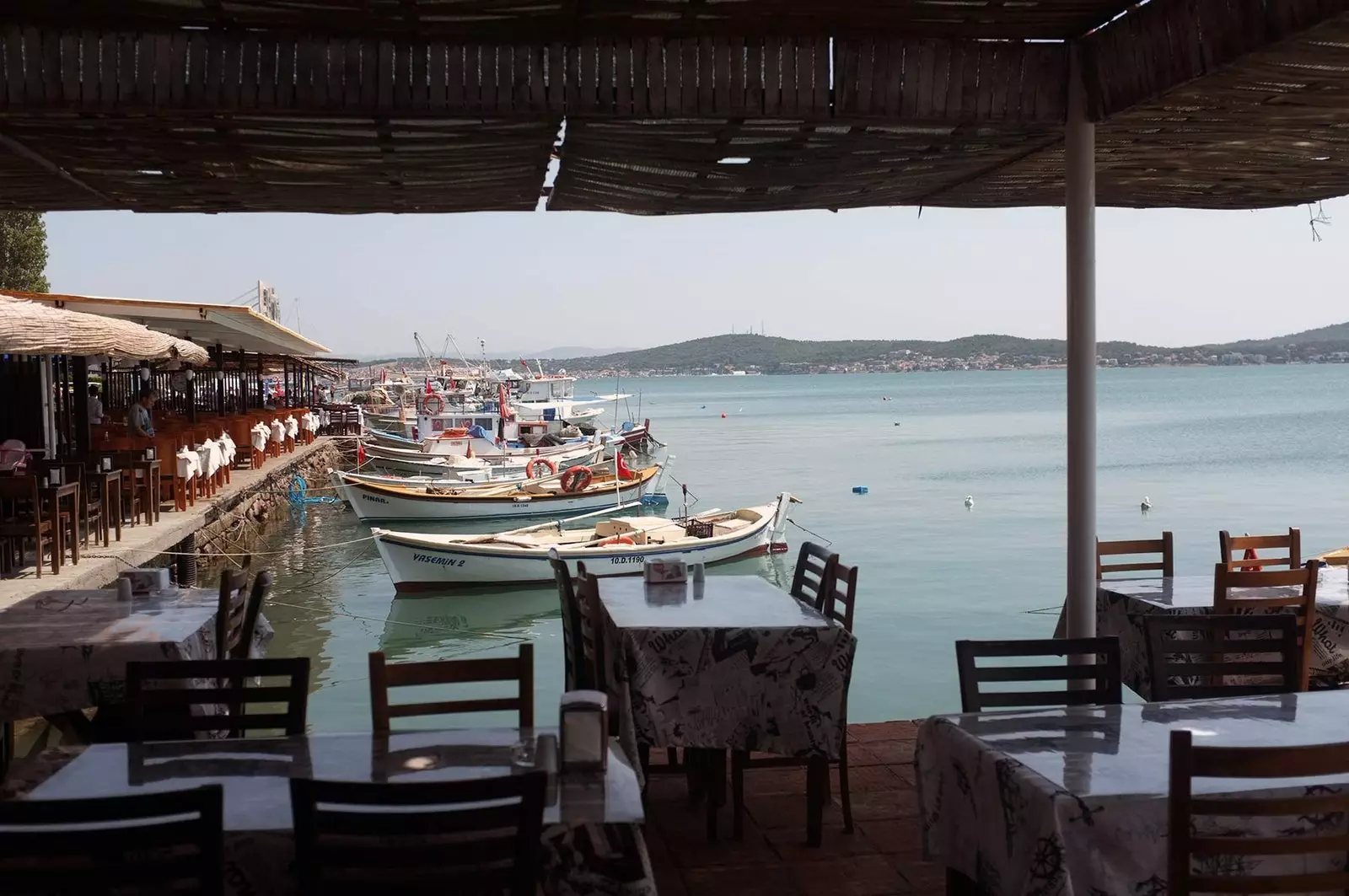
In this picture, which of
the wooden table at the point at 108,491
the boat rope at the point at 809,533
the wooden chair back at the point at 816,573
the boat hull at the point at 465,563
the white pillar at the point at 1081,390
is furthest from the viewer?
the boat rope at the point at 809,533

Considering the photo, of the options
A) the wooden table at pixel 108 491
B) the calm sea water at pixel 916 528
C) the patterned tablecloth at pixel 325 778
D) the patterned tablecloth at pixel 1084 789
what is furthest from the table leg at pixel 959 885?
the wooden table at pixel 108 491

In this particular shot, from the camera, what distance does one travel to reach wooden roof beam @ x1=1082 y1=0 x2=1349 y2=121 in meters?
3.20

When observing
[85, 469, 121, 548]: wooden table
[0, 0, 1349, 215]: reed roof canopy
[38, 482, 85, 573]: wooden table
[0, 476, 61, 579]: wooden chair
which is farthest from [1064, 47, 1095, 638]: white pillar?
[85, 469, 121, 548]: wooden table

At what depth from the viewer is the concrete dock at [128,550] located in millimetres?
9211

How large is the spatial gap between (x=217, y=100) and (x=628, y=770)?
2.55 metres

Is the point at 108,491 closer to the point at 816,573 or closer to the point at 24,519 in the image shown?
the point at 24,519

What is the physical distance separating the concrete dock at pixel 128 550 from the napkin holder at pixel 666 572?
11.5 feet

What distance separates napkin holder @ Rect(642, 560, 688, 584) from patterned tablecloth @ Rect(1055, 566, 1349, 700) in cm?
166

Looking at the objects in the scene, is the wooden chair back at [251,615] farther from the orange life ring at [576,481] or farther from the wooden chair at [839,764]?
the orange life ring at [576,481]

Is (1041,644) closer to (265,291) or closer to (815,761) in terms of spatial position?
(815,761)

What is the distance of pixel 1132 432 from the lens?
5784 cm

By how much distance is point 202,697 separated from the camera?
10.8 feet

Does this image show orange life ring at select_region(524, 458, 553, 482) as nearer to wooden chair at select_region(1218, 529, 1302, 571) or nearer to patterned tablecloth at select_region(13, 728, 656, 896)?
wooden chair at select_region(1218, 529, 1302, 571)

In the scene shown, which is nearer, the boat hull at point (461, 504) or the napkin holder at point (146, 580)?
the napkin holder at point (146, 580)
